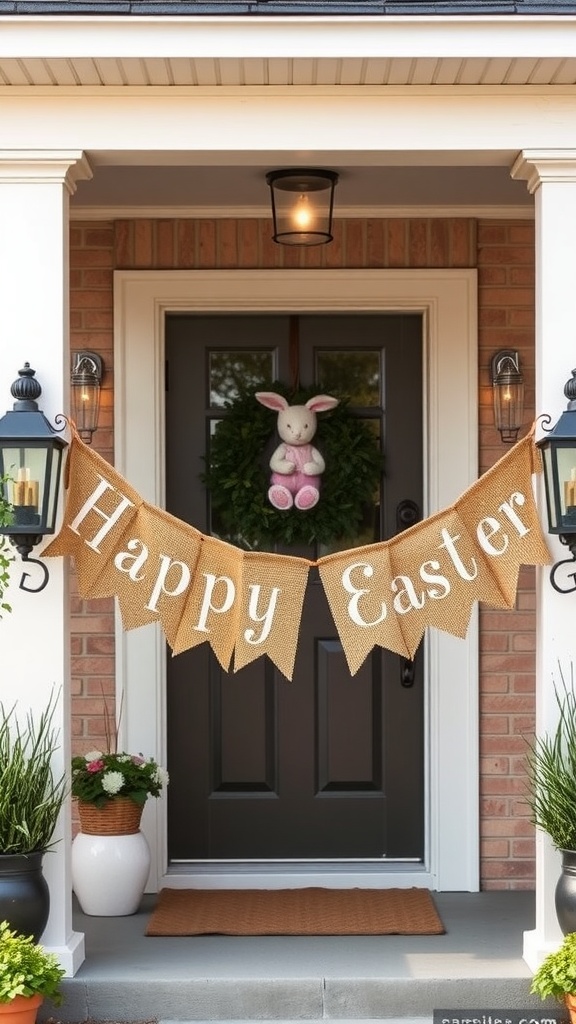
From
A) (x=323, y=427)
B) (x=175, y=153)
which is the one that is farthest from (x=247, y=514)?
(x=175, y=153)

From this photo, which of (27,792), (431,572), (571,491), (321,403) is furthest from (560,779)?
(321,403)

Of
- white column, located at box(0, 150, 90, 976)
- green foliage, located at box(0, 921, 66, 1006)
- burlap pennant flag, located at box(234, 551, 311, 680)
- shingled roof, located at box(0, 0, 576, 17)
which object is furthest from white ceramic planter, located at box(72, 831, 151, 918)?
shingled roof, located at box(0, 0, 576, 17)

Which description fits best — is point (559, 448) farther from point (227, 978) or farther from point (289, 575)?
point (227, 978)

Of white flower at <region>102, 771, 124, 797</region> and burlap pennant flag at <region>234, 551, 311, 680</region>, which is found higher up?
burlap pennant flag at <region>234, 551, 311, 680</region>

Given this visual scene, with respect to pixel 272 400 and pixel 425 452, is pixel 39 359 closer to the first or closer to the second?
pixel 272 400

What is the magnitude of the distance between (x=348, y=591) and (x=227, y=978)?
1226 mm

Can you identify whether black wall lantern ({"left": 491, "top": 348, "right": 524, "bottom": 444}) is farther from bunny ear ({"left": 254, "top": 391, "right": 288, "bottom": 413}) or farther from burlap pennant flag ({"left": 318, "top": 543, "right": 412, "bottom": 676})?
burlap pennant flag ({"left": 318, "top": 543, "right": 412, "bottom": 676})

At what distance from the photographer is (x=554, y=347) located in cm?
419

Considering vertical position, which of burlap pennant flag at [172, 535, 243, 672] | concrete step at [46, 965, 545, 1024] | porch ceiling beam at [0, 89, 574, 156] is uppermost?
porch ceiling beam at [0, 89, 574, 156]

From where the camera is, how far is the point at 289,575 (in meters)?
4.08

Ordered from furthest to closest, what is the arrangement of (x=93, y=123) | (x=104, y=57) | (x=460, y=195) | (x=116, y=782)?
(x=460, y=195)
(x=116, y=782)
(x=93, y=123)
(x=104, y=57)

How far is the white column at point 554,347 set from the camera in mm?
4172

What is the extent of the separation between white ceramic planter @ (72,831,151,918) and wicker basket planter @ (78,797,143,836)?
2cm

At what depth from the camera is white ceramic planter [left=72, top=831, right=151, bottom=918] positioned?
489 cm
